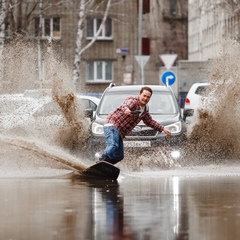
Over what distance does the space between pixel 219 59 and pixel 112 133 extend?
21.0ft

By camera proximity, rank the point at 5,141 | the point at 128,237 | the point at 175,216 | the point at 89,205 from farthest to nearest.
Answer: the point at 5,141, the point at 89,205, the point at 175,216, the point at 128,237

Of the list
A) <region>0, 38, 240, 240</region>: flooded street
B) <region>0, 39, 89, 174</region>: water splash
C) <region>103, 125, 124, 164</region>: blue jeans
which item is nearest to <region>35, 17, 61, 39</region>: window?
<region>0, 39, 89, 174</region>: water splash

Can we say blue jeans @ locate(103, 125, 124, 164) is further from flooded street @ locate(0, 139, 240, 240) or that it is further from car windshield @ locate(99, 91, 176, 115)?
car windshield @ locate(99, 91, 176, 115)

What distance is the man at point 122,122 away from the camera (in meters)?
17.7

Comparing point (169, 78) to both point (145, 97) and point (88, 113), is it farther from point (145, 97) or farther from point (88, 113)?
point (145, 97)

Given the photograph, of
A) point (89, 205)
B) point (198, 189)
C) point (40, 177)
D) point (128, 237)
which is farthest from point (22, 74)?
point (128, 237)

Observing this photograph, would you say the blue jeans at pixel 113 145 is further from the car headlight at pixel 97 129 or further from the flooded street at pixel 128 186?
the car headlight at pixel 97 129

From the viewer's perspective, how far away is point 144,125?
68.5 feet

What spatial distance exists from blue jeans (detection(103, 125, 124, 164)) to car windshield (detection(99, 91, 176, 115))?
3810 millimetres

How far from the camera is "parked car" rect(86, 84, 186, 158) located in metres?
20.7

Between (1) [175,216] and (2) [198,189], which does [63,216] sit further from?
(2) [198,189]

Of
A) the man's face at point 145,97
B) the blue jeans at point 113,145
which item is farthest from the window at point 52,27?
the man's face at point 145,97

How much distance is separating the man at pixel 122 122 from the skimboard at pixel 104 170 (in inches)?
11.5

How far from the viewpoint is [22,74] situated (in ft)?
82.6
